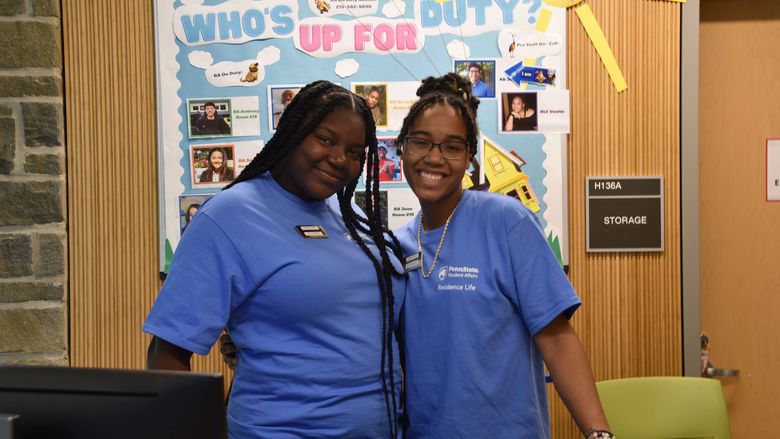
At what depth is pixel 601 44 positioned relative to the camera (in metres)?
2.29

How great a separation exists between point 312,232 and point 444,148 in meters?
0.38

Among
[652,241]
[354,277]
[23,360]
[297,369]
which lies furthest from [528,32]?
[23,360]

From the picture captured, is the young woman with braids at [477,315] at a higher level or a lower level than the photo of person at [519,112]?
lower

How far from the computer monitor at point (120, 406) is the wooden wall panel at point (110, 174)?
1468 millimetres

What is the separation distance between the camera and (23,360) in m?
2.25

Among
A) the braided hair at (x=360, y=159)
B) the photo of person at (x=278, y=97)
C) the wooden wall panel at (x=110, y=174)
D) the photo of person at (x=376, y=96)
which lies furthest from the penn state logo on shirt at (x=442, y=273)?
the wooden wall panel at (x=110, y=174)

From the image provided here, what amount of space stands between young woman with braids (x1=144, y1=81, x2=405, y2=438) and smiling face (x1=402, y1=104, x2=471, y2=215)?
180 mm

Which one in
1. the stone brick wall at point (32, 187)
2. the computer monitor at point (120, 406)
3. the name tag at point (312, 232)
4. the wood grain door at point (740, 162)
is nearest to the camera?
the computer monitor at point (120, 406)

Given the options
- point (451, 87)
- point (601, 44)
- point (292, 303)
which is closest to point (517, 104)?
point (601, 44)

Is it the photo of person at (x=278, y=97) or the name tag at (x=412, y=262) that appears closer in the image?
the name tag at (x=412, y=262)

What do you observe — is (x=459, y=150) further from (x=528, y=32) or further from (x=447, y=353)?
(x=528, y=32)

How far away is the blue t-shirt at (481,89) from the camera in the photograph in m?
2.29

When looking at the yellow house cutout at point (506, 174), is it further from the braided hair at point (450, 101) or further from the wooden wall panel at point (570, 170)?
the braided hair at point (450, 101)

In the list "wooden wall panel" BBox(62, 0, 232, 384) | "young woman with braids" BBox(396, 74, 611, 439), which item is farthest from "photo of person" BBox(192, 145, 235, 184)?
"young woman with braids" BBox(396, 74, 611, 439)
